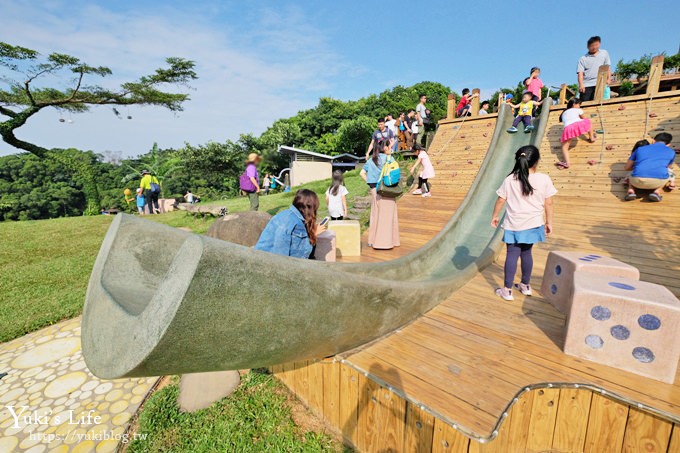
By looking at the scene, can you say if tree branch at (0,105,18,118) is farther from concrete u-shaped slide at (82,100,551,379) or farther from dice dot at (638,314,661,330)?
dice dot at (638,314,661,330)

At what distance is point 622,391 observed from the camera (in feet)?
6.32

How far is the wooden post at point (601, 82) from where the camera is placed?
755cm

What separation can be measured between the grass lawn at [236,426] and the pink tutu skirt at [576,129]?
783 centimetres

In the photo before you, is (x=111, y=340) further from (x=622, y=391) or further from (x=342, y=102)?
(x=342, y=102)

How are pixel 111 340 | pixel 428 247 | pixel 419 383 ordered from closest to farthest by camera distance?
pixel 111 340
pixel 419 383
pixel 428 247

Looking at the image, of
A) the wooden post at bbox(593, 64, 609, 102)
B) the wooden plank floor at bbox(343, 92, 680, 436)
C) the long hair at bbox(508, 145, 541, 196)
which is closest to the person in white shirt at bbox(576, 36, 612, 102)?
the wooden post at bbox(593, 64, 609, 102)

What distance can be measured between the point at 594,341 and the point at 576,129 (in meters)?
6.43

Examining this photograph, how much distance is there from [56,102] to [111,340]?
20.2 meters

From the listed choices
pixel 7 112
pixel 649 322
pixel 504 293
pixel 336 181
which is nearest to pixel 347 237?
pixel 336 181

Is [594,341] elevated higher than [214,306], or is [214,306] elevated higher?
[214,306]

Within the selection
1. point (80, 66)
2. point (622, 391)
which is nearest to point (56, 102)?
point (80, 66)

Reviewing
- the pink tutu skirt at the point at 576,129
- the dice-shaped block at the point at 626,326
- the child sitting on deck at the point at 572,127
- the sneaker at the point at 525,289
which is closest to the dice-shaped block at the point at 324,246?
the sneaker at the point at 525,289

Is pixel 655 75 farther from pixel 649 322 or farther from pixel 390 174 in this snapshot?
pixel 649 322

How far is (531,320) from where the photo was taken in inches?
114
